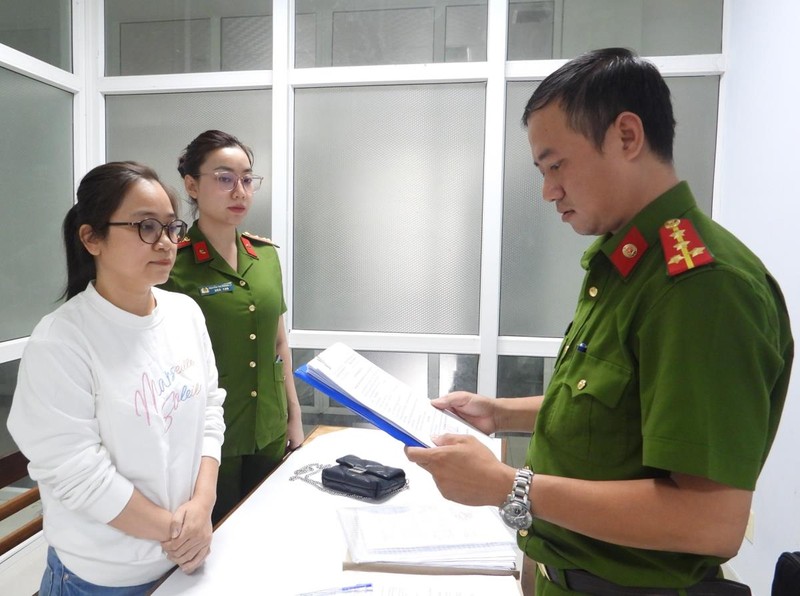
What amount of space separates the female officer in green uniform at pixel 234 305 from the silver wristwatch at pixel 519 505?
125 centimetres

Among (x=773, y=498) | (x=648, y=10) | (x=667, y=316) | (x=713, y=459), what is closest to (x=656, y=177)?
(x=667, y=316)

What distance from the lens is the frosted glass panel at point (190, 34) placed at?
2887 mm

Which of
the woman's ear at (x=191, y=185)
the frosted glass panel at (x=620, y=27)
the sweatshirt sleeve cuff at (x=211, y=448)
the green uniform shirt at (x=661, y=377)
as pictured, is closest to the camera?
the green uniform shirt at (x=661, y=377)

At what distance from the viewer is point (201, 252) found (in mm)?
1862

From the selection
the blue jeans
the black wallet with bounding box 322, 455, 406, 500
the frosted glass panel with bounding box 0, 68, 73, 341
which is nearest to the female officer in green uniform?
the black wallet with bounding box 322, 455, 406, 500

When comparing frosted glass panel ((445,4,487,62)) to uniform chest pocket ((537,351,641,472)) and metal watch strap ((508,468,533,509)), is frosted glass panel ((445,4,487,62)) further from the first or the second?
metal watch strap ((508,468,533,509))

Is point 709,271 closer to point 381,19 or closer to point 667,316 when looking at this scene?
point 667,316

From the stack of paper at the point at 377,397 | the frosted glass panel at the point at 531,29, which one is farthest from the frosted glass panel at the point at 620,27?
the stack of paper at the point at 377,397

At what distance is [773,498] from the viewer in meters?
2.04

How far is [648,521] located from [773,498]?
1.78m

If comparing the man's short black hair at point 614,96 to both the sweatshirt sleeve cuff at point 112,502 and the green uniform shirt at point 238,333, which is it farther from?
the green uniform shirt at point 238,333

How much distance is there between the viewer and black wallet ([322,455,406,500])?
1.49 m

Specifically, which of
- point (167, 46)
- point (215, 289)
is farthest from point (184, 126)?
point (215, 289)

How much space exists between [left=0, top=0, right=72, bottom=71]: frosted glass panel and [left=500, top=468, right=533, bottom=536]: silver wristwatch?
9.47ft
